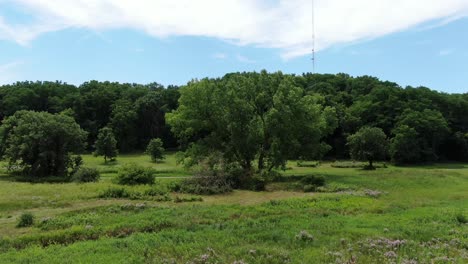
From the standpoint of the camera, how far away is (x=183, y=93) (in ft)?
156

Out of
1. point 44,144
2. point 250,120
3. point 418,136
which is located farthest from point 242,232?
point 418,136

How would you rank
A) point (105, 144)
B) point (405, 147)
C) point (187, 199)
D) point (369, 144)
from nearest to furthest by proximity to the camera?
point (187, 199)
point (369, 144)
point (105, 144)
point (405, 147)

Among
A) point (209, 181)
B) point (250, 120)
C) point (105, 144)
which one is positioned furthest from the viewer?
point (105, 144)

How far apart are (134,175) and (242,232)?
74.4 ft

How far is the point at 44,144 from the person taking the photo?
49.2 meters

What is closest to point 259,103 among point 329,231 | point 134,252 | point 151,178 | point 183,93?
point 183,93

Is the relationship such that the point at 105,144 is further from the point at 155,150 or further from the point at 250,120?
the point at 250,120

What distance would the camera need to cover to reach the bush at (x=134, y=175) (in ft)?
125

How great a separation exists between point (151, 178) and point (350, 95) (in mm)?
76521

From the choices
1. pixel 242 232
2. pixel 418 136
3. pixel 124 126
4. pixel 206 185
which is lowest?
pixel 242 232

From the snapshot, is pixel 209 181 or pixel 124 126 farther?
pixel 124 126

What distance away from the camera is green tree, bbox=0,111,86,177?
161ft

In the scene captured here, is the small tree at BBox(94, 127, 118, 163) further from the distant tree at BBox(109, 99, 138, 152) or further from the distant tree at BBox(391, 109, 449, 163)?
the distant tree at BBox(391, 109, 449, 163)

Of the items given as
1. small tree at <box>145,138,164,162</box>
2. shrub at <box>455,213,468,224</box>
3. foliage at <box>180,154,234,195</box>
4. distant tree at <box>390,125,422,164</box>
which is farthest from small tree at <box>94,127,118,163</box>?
shrub at <box>455,213,468,224</box>
